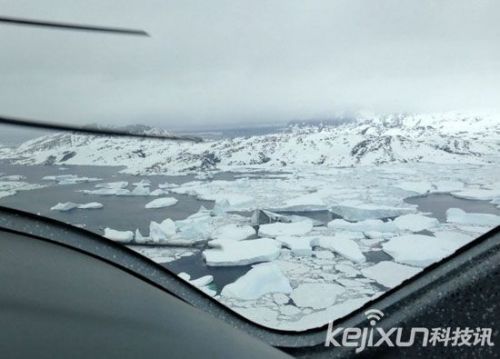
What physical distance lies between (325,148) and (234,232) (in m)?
0.66

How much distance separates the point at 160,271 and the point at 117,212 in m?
0.84

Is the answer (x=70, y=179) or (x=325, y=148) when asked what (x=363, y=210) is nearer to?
(x=325, y=148)

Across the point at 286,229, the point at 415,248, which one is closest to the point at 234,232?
the point at 286,229

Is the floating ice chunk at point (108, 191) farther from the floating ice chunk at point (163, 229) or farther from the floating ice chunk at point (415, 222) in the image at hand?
the floating ice chunk at point (415, 222)

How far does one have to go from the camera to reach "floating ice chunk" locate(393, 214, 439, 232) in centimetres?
163

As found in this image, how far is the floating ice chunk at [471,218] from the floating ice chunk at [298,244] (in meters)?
0.51

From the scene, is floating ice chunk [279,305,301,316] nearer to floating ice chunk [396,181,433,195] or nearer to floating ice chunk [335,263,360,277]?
floating ice chunk [335,263,360,277]

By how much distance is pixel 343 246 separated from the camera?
1596 millimetres

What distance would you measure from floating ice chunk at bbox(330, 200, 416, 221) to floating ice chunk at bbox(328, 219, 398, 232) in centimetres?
3

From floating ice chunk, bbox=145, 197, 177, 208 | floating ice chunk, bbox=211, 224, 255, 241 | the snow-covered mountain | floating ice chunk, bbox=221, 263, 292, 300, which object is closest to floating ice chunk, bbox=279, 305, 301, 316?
floating ice chunk, bbox=221, 263, 292, 300

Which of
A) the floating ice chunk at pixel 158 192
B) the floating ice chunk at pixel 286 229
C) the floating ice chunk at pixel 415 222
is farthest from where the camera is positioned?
the floating ice chunk at pixel 158 192

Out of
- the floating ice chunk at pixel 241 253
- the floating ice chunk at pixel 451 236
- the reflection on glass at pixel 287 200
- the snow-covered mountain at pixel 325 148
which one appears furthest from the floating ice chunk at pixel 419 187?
the floating ice chunk at pixel 241 253

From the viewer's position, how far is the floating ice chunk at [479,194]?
1640 mm

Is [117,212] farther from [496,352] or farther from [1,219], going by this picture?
[496,352]
